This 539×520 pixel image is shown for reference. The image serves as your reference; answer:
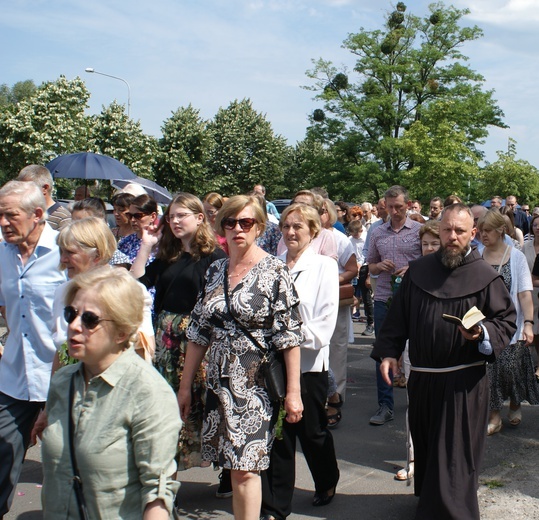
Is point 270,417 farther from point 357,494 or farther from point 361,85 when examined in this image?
point 361,85

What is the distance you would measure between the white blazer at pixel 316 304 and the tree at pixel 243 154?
41418 millimetres

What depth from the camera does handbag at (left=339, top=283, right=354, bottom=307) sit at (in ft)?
22.2

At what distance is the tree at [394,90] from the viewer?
45.2 m

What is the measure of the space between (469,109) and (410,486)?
42.0m

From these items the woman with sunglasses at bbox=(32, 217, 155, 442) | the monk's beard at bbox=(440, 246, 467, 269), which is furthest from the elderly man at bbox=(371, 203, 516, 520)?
the woman with sunglasses at bbox=(32, 217, 155, 442)

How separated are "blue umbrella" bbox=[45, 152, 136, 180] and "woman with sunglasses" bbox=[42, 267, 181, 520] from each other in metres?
9.72

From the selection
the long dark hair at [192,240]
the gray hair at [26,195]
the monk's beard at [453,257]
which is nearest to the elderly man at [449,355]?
the monk's beard at [453,257]

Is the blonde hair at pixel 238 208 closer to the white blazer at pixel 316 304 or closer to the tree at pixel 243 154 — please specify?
the white blazer at pixel 316 304

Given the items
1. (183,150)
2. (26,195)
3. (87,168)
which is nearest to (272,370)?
(26,195)

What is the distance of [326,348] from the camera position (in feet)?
16.3

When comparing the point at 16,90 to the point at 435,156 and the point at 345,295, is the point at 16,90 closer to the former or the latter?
the point at 435,156

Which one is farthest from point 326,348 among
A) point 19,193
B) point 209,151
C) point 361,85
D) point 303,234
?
point 361,85

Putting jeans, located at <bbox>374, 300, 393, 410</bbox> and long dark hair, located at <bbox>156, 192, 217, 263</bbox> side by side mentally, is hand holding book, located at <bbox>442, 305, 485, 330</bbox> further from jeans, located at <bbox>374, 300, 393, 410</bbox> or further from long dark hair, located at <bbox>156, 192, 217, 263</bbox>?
jeans, located at <bbox>374, 300, 393, 410</bbox>

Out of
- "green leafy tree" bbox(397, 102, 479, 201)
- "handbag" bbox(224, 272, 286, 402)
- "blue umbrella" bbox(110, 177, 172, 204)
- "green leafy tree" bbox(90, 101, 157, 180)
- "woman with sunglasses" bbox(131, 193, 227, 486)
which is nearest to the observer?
"handbag" bbox(224, 272, 286, 402)
